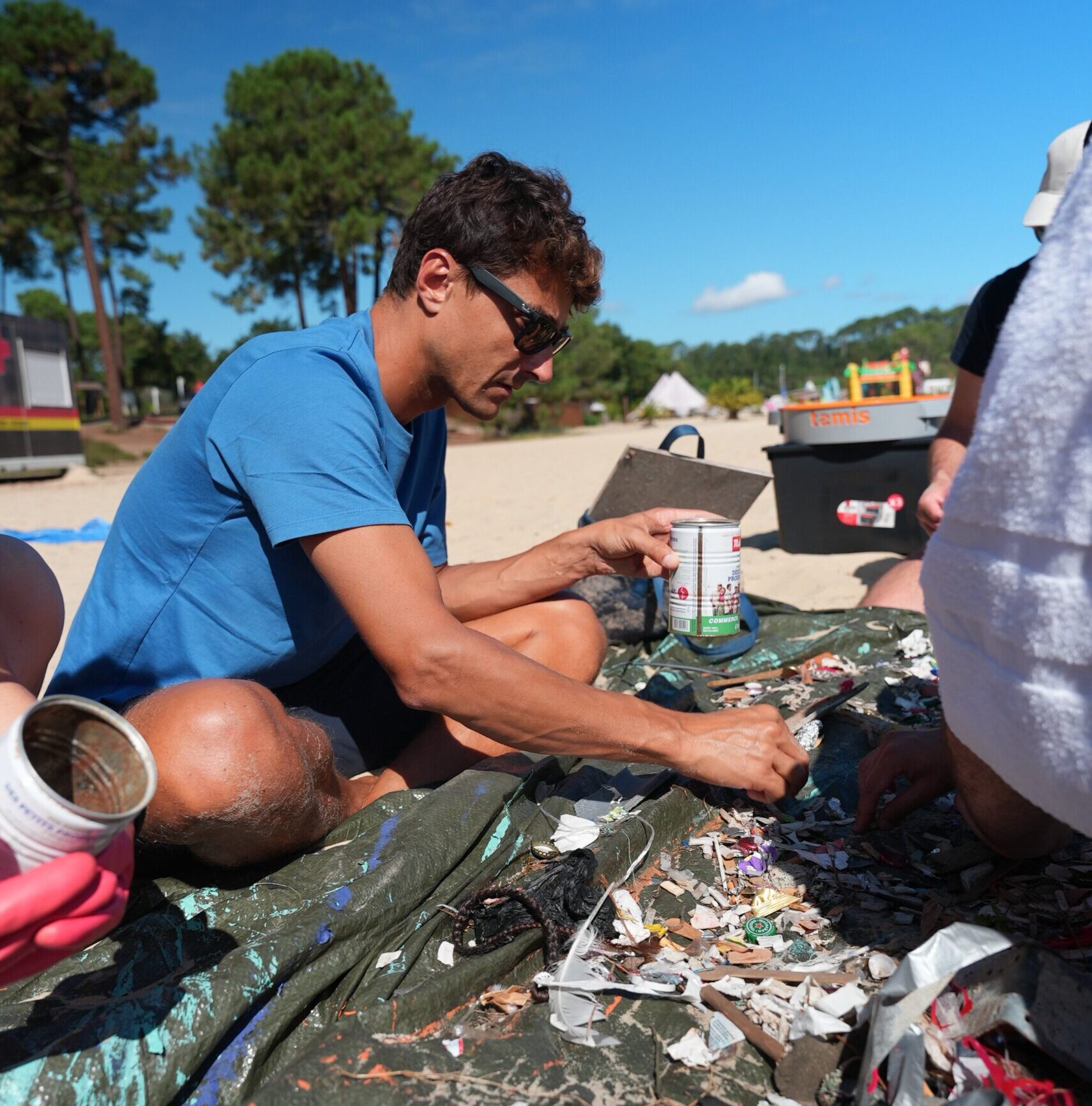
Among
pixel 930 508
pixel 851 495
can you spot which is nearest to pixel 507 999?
pixel 930 508

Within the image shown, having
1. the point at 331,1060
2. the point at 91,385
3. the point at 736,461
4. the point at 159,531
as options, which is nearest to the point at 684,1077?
the point at 331,1060

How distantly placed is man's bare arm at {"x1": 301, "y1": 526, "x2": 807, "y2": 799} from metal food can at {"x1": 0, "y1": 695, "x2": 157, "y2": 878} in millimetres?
641

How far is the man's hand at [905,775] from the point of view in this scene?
217cm

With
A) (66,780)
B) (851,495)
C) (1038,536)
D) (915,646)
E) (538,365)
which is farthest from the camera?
(851,495)

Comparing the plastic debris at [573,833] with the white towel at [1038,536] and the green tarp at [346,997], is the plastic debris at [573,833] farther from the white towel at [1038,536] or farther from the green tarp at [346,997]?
the white towel at [1038,536]

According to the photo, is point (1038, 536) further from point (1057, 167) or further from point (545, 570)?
point (1057, 167)

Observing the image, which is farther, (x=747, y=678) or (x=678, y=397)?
(x=678, y=397)

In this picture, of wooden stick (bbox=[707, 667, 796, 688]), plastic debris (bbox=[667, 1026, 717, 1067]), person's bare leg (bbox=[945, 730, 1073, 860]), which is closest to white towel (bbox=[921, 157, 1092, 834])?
person's bare leg (bbox=[945, 730, 1073, 860])

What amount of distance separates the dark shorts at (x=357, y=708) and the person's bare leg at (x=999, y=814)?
150 cm

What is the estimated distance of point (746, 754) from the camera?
6.99ft

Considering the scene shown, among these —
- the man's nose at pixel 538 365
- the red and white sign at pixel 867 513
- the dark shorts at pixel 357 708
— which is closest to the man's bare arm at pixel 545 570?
the dark shorts at pixel 357 708

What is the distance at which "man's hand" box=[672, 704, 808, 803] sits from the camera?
2.10 m

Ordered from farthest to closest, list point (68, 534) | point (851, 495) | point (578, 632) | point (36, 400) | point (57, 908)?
point (36, 400)
point (68, 534)
point (851, 495)
point (578, 632)
point (57, 908)

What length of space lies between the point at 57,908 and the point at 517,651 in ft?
4.88
